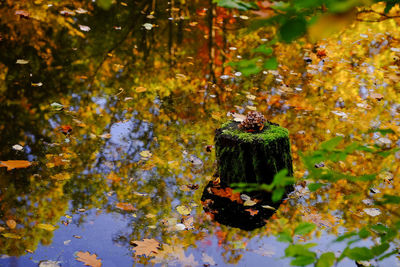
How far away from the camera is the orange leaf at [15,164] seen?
Result: 160 inches

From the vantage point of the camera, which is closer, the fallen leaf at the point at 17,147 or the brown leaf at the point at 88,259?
the brown leaf at the point at 88,259

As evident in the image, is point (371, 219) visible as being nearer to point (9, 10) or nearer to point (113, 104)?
point (113, 104)

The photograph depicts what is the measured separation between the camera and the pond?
3326 millimetres

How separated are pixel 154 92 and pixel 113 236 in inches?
123

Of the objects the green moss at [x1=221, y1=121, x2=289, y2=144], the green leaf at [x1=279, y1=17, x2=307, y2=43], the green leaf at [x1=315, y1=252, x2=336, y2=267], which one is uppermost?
the green leaf at [x1=279, y1=17, x2=307, y2=43]

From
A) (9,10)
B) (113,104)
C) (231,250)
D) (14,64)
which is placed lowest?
(231,250)

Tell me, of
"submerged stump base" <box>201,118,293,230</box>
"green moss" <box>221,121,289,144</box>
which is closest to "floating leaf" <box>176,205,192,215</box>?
"submerged stump base" <box>201,118,293,230</box>

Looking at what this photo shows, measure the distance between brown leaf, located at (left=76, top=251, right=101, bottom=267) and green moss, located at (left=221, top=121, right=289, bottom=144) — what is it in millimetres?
1788

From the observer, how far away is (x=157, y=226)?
3.54 meters

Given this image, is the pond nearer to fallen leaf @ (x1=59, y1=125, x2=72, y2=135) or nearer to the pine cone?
fallen leaf @ (x1=59, y1=125, x2=72, y2=135)

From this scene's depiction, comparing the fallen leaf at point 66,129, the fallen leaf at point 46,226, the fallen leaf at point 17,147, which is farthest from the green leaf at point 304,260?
the fallen leaf at point 66,129

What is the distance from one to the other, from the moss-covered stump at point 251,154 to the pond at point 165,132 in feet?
0.98

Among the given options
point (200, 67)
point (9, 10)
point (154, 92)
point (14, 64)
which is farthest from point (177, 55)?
point (9, 10)

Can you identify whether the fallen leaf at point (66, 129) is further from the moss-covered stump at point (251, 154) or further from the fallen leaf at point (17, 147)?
the moss-covered stump at point (251, 154)
